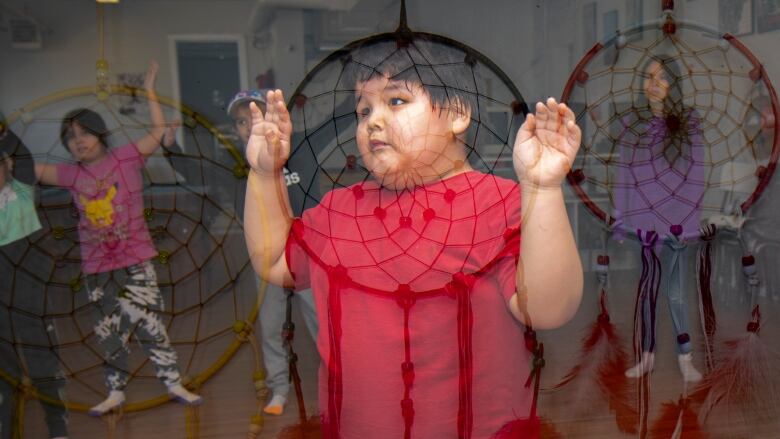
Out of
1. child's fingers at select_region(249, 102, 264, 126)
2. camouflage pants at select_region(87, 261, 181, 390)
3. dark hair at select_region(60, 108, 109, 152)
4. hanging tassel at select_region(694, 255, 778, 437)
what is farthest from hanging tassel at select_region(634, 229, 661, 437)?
dark hair at select_region(60, 108, 109, 152)

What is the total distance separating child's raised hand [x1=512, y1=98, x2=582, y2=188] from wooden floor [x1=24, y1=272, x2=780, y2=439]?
0.91 feet

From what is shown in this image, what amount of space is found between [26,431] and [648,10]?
47.6 inches

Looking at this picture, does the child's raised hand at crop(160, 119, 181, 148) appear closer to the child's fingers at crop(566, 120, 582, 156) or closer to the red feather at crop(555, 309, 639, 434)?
the child's fingers at crop(566, 120, 582, 156)

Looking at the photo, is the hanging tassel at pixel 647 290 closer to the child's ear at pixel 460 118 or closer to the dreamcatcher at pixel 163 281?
the child's ear at pixel 460 118

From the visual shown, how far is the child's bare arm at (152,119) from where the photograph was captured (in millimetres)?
1111

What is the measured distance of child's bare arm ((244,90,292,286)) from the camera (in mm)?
1060

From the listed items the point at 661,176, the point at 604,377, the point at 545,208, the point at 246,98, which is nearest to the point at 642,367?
the point at 604,377

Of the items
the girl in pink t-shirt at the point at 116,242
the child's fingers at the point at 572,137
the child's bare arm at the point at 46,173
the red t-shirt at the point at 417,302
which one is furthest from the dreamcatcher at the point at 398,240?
the child's bare arm at the point at 46,173

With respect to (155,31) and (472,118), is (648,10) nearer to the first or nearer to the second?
(472,118)

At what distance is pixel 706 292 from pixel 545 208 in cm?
47

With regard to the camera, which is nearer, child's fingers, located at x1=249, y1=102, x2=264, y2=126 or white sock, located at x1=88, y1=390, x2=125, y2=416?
child's fingers, located at x1=249, y1=102, x2=264, y2=126

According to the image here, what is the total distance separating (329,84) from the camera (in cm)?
113

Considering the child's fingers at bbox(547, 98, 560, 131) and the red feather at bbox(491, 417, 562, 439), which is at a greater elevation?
the child's fingers at bbox(547, 98, 560, 131)

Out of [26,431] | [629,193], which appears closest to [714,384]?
[629,193]
